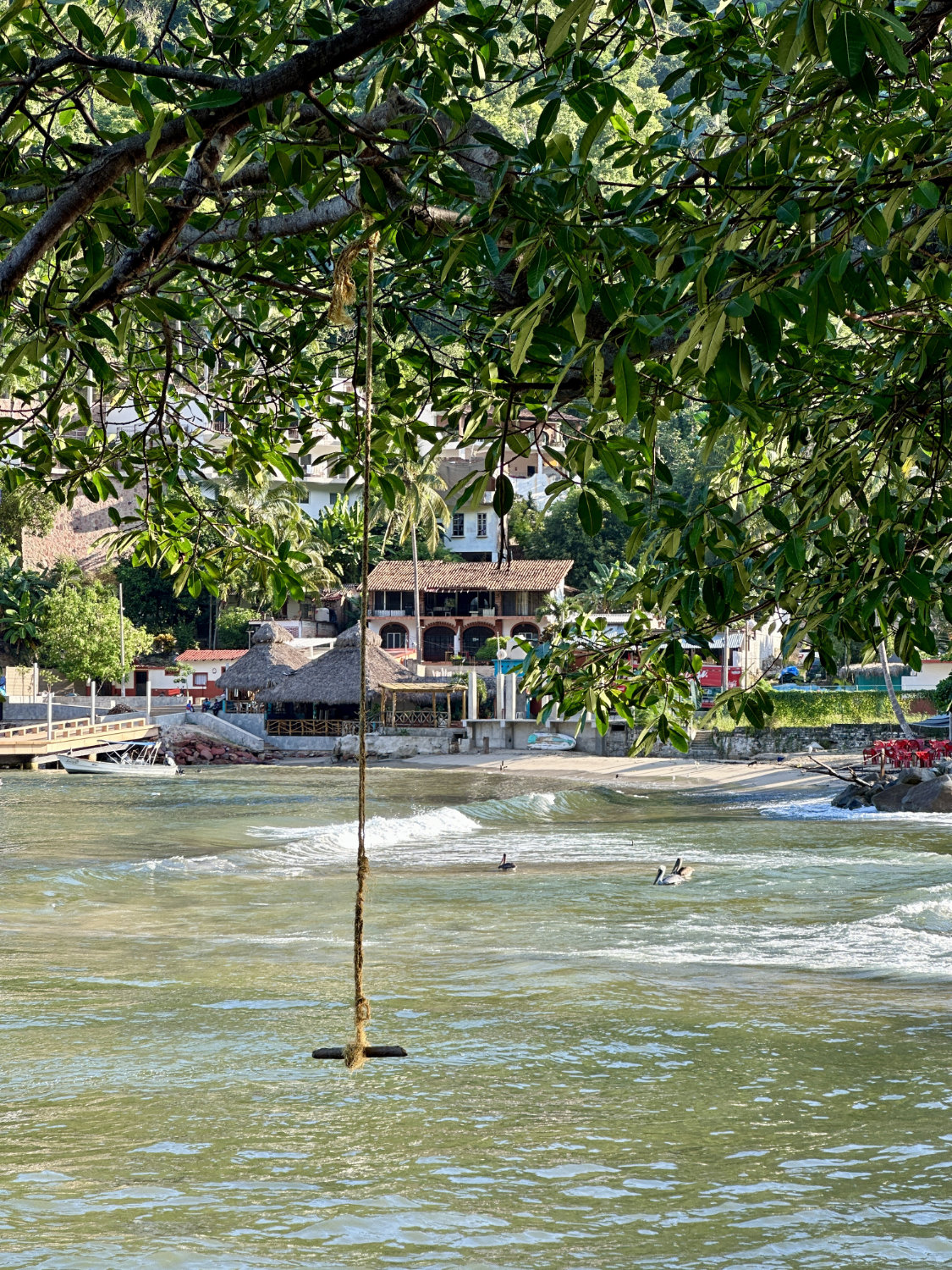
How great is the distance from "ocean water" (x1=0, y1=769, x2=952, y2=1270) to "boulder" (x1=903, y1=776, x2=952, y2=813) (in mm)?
10171

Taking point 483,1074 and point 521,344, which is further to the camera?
point 483,1074

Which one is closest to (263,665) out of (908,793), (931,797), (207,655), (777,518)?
(207,655)

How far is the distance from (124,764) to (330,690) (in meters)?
9.04

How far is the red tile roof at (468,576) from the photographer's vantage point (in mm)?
54375

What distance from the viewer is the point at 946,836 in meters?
25.1

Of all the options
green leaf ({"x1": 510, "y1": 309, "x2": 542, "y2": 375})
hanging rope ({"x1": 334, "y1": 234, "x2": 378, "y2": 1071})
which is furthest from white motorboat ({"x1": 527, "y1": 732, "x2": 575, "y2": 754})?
green leaf ({"x1": 510, "y1": 309, "x2": 542, "y2": 375})

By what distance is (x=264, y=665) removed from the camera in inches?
1994

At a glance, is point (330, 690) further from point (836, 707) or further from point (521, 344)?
point (521, 344)

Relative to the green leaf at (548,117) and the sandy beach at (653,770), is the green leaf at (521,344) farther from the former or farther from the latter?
the sandy beach at (653,770)

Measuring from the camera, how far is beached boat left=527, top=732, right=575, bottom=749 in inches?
1911

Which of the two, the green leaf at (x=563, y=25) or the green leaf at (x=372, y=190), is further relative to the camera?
the green leaf at (x=372, y=190)

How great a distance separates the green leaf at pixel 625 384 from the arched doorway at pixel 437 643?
185ft

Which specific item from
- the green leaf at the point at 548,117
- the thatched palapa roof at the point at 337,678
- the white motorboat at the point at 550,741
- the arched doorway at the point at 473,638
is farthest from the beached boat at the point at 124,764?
the green leaf at the point at 548,117

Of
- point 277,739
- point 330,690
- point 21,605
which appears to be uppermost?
point 21,605
